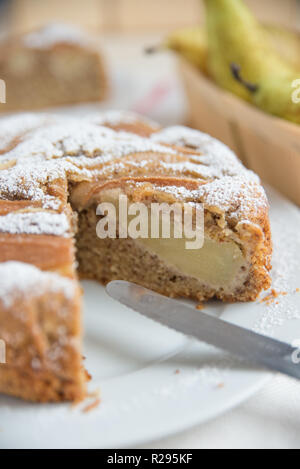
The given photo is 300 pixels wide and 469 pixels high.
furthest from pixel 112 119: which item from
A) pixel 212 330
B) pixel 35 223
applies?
pixel 212 330

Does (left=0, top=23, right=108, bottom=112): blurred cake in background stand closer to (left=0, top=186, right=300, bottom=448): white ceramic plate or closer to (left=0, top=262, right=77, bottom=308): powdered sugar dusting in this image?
(left=0, top=186, right=300, bottom=448): white ceramic plate

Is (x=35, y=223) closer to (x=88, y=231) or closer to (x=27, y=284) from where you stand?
(x=27, y=284)

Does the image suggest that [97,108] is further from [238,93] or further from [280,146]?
[280,146]

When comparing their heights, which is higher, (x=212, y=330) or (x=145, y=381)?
(x=212, y=330)

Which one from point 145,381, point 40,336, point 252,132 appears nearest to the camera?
point 40,336

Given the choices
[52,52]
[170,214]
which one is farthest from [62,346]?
[52,52]

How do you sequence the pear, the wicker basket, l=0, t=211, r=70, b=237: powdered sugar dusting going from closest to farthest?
l=0, t=211, r=70, b=237: powdered sugar dusting
the wicker basket
the pear

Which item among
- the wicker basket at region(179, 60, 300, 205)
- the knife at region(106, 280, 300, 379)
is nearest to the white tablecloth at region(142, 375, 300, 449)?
the knife at region(106, 280, 300, 379)
